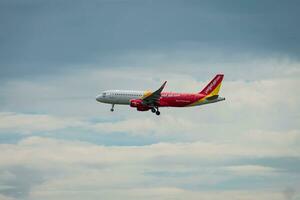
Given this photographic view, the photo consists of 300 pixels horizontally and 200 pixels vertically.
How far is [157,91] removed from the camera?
19775 centimetres
